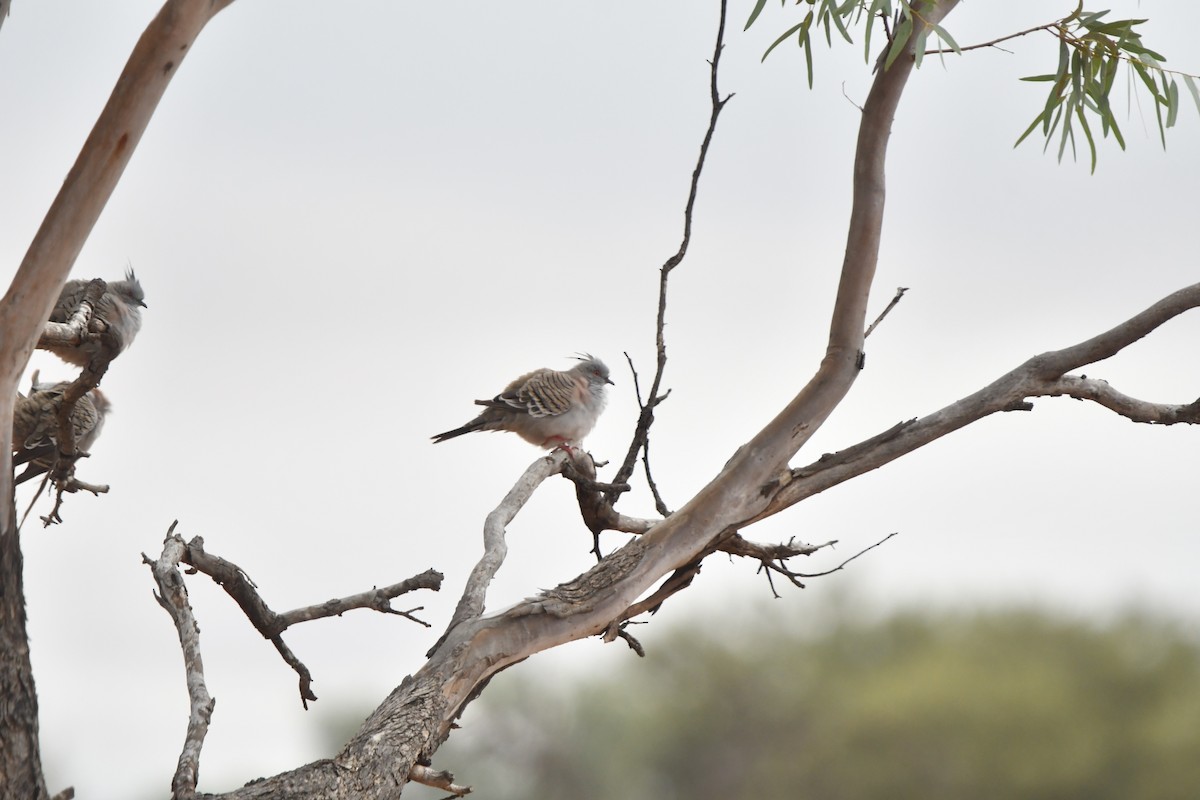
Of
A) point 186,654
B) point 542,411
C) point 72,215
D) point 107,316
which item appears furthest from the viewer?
point 542,411

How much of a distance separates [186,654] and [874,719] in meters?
18.8

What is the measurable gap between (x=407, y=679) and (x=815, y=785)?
1977cm

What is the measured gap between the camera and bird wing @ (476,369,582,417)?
15.7 ft

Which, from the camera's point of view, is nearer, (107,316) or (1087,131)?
(1087,131)

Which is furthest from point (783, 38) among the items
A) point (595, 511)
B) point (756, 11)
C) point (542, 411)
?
point (542, 411)

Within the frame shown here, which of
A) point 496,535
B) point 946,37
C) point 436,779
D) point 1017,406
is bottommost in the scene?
point 436,779

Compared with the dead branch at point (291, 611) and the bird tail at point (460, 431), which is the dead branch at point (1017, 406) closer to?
the dead branch at point (291, 611)

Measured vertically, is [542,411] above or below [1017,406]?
above

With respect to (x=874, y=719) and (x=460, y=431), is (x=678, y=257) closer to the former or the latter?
(x=460, y=431)

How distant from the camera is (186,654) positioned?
214 cm

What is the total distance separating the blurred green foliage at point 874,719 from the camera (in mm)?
18141

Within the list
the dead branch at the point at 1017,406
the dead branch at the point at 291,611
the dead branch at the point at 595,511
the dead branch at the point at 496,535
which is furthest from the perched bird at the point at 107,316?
the dead branch at the point at 1017,406

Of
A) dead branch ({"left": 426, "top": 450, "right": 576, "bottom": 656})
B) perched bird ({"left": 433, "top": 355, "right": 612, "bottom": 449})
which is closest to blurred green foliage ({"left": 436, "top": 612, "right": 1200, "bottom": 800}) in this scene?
perched bird ({"left": 433, "top": 355, "right": 612, "bottom": 449})

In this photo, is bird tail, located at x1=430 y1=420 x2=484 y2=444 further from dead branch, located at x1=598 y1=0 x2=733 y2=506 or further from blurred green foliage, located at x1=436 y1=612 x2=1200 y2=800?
blurred green foliage, located at x1=436 y1=612 x2=1200 y2=800
